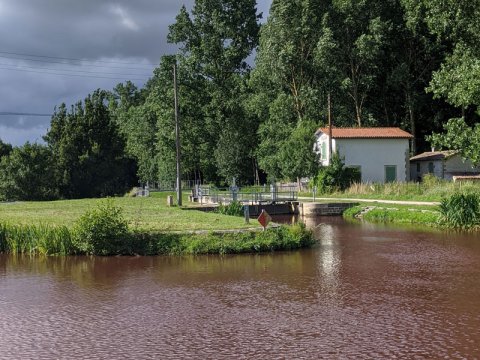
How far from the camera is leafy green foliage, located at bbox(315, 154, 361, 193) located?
48.9 m

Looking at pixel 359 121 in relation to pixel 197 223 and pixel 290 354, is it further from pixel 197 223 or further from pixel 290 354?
pixel 290 354

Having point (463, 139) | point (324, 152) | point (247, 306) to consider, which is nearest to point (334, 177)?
point (324, 152)

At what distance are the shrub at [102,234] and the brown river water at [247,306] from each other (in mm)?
642

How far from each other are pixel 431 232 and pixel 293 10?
1365 inches

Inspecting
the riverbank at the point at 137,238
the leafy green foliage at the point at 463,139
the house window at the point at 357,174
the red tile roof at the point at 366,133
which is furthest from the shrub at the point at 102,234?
the red tile roof at the point at 366,133

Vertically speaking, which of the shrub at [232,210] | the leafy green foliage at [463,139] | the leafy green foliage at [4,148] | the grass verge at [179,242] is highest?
the leafy green foliage at [4,148]

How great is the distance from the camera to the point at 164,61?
215 feet

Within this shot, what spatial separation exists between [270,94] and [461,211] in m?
36.2

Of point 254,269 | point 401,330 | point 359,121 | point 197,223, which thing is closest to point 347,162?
point 359,121

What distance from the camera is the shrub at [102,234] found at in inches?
820

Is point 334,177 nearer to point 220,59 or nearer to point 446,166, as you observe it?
point 446,166

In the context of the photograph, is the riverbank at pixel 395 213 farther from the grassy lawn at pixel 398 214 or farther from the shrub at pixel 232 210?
the shrub at pixel 232 210

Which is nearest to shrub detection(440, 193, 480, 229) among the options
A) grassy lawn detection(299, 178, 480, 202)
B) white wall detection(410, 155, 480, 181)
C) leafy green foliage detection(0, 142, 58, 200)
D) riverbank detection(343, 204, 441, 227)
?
riverbank detection(343, 204, 441, 227)

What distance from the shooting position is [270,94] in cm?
6228
